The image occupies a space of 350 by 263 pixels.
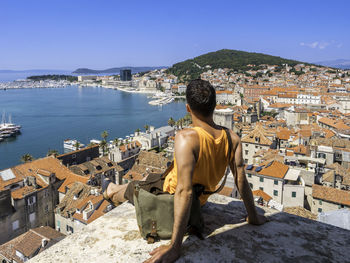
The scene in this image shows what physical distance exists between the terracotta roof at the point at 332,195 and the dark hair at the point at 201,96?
36.1 feet

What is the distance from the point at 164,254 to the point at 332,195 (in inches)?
450

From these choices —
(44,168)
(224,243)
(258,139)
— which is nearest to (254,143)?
(258,139)

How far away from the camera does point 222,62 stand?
13488cm

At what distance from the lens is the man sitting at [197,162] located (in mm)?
1727

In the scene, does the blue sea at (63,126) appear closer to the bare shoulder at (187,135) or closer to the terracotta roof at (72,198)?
the terracotta roof at (72,198)

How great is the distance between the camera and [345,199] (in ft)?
35.3

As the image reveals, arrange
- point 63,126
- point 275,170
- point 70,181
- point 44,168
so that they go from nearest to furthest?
point 275,170 < point 70,181 < point 44,168 < point 63,126

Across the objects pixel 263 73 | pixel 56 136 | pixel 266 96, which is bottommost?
pixel 56 136

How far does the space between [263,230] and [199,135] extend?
97 centimetres

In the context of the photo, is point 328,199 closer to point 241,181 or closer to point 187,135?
point 241,181

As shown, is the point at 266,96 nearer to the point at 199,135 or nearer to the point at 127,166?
the point at 127,166

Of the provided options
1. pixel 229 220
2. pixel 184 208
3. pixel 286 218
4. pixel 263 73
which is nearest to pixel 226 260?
pixel 184 208

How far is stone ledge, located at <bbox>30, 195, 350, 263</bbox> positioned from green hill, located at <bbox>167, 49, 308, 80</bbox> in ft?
382

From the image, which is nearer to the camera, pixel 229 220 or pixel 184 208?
pixel 184 208
